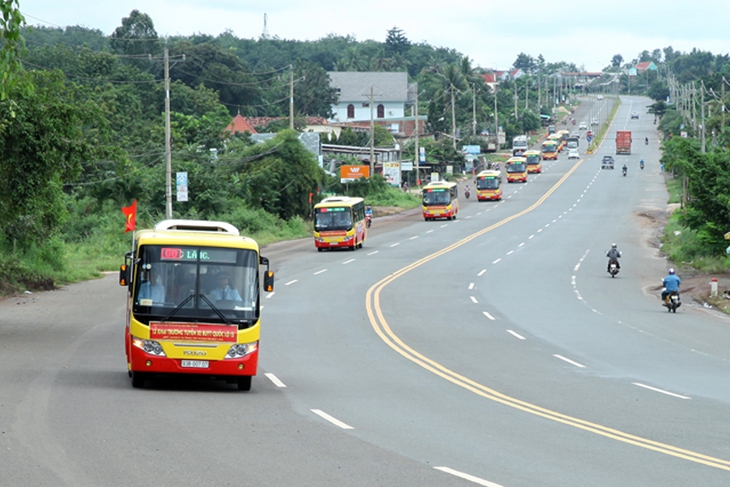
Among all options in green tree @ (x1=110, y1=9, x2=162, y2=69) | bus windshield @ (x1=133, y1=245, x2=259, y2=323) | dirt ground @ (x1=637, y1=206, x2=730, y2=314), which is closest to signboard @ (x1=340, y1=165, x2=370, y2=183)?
dirt ground @ (x1=637, y1=206, x2=730, y2=314)

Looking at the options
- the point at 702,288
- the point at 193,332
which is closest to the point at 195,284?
the point at 193,332

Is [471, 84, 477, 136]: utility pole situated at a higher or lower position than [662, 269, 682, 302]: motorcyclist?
higher

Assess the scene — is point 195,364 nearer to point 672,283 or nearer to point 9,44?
point 9,44

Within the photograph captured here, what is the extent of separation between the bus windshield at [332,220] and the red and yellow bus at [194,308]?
34686 millimetres

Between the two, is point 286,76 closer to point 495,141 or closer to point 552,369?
point 495,141

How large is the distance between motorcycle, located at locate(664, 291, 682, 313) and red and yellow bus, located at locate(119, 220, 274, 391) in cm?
1888

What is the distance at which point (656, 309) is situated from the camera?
32312 millimetres

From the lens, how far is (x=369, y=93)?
489 ft

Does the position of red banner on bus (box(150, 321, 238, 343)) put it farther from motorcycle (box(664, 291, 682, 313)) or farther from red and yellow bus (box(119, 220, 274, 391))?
motorcycle (box(664, 291, 682, 313))

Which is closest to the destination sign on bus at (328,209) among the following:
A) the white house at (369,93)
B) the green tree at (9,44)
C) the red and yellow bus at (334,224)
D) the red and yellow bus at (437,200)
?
the red and yellow bus at (334,224)

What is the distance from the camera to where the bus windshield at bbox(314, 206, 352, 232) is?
50656mm

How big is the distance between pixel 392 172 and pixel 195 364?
7730cm

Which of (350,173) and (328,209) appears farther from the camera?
(350,173)

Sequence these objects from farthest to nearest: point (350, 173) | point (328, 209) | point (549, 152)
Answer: point (549, 152) → point (350, 173) → point (328, 209)
